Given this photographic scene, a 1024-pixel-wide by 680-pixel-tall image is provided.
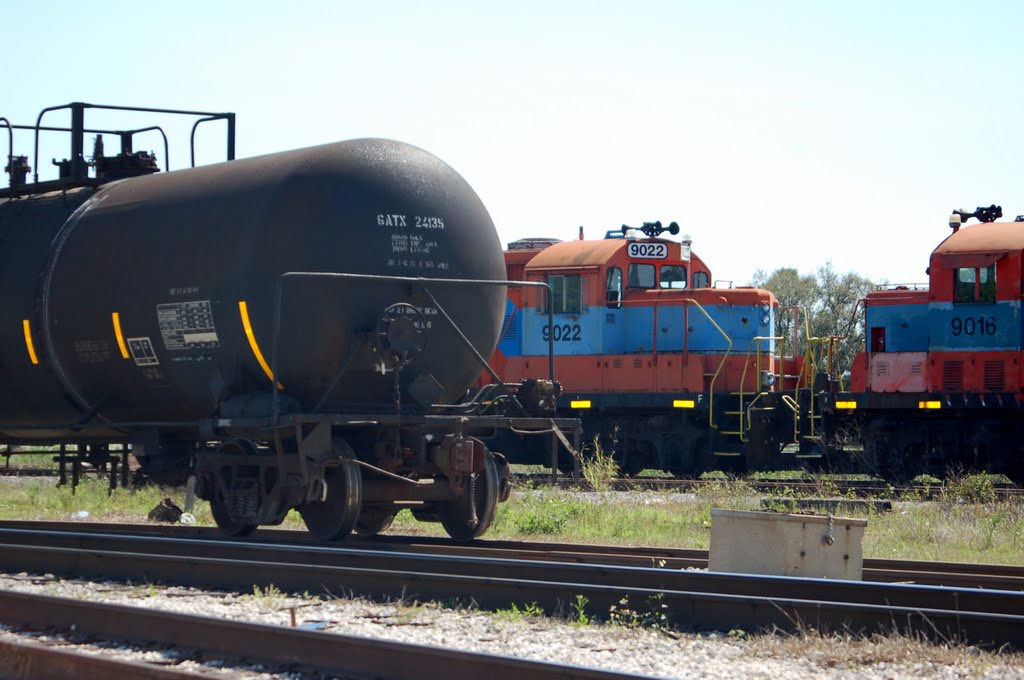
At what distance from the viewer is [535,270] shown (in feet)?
71.6

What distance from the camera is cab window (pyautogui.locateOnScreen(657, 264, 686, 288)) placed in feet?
71.1

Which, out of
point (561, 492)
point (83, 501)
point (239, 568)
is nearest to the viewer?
point (239, 568)

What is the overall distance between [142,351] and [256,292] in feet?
5.63

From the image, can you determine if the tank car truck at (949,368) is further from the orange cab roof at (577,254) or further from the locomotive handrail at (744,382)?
the orange cab roof at (577,254)

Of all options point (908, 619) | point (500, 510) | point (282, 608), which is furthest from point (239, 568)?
point (500, 510)

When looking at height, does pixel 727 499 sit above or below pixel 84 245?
below

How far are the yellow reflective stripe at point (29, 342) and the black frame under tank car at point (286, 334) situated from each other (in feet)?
0.06

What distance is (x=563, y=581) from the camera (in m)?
8.86

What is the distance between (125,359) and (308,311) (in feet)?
7.59

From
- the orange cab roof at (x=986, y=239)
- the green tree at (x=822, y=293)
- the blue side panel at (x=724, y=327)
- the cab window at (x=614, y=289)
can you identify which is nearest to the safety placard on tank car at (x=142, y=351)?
the cab window at (x=614, y=289)

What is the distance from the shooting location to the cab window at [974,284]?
18.8 m

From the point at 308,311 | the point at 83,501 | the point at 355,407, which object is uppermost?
the point at 308,311

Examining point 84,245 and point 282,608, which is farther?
point 84,245

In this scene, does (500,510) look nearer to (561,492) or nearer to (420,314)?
(561,492)
